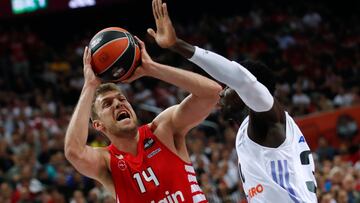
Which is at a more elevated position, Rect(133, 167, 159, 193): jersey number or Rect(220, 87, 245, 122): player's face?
Rect(220, 87, 245, 122): player's face

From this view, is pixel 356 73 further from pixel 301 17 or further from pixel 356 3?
pixel 356 3

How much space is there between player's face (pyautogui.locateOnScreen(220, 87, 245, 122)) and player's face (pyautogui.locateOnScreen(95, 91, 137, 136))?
649 millimetres

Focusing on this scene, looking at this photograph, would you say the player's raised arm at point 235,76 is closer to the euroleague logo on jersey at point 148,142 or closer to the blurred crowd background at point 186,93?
the euroleague logo on jersey at point 148,142

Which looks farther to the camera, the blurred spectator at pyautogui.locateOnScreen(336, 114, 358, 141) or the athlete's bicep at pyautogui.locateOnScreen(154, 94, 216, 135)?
the blurred spectator at pyautogui.locateOnScreen(336, 114, 358, 141)

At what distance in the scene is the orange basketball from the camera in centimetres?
400

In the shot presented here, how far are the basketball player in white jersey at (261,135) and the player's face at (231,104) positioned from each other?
15 millimetres

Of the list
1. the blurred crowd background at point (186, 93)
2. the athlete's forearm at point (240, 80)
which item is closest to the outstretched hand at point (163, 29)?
the athlete's forearm at point (240, 80)

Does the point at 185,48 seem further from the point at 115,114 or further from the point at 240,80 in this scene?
the point at 115,114

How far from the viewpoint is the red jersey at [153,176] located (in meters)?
4.32

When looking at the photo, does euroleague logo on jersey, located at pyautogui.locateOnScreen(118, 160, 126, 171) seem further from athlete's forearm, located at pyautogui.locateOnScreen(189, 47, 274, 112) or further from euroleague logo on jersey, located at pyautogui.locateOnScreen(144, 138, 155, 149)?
athlete's forearm, located at pyautogui.locateOnScreen(189, 47, 274, 112)

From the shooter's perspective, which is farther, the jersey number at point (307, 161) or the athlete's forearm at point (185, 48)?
the jersey number at point (307, 161)

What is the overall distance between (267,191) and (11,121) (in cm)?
919

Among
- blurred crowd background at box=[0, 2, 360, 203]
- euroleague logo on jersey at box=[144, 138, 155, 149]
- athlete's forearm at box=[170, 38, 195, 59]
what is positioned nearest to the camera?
athlete's forearm at box=[170, 38, 195, 59]

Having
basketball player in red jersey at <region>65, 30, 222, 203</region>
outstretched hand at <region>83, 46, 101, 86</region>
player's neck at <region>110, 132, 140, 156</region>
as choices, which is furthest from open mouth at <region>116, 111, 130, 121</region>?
outstretched hand at <region>83, 46, 101, 86</region>
